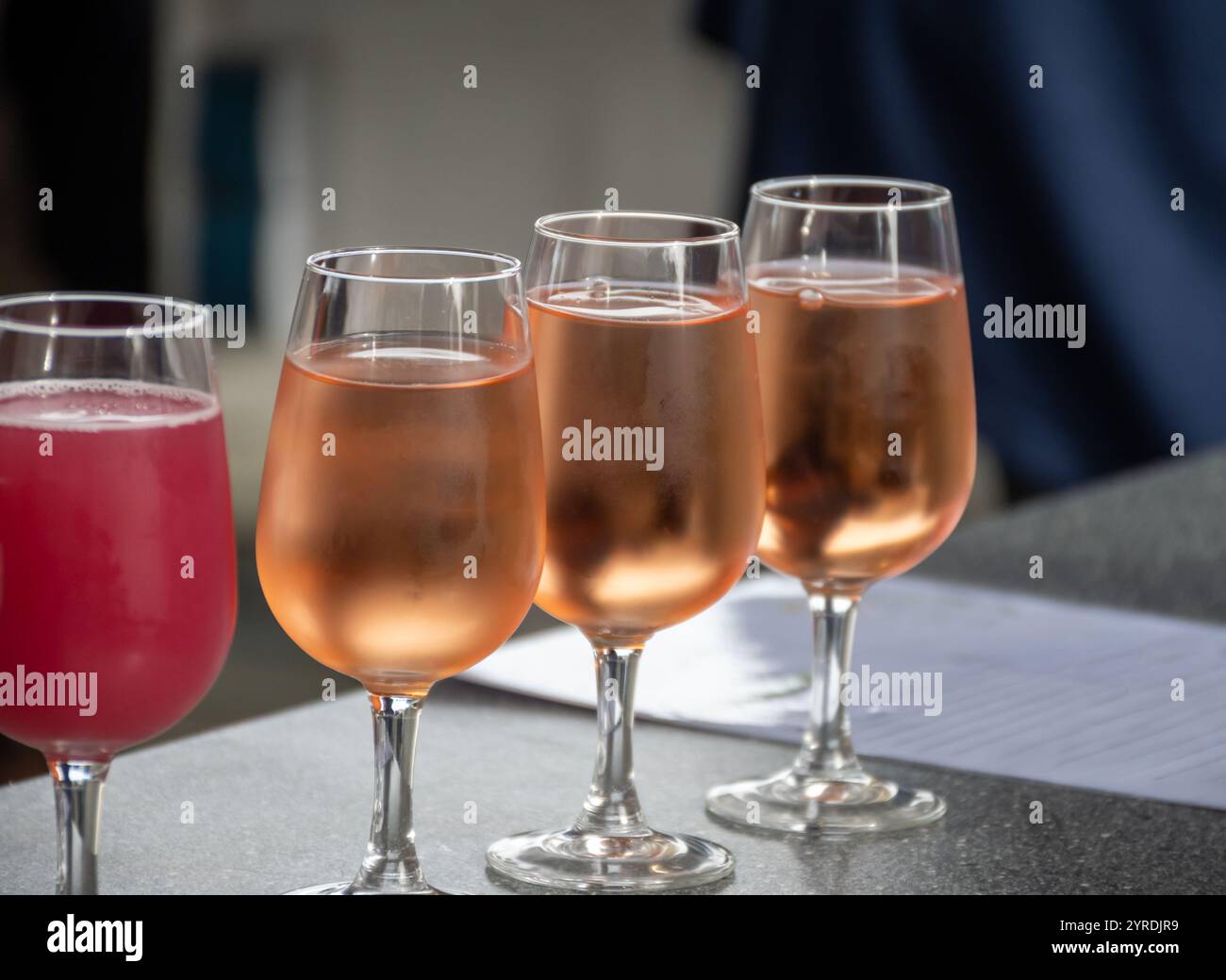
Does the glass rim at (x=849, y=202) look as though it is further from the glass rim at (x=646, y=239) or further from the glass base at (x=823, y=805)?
the glass base at (x=823, y=805)

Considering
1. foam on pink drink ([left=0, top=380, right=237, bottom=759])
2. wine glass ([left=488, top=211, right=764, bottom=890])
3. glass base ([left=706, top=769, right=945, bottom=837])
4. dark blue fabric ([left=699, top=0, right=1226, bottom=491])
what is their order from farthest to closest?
dark blue fabric ([left=699, top=0, right=1226, bottom=491]) → glass base ([left=706, top=769, right=945, bottom=837]) → wine glass ([left=488, top=211, right=764, bottom=890]) → foam on pink drink ([left=0, top=380, right=237, bottom=759])

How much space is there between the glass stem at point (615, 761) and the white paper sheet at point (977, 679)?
189 mm

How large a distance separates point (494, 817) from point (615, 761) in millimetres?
96

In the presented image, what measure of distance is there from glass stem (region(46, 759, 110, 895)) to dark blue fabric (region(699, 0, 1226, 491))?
8.32ft

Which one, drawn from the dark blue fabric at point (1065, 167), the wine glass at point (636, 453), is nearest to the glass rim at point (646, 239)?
the wine glass at point (636, 453)

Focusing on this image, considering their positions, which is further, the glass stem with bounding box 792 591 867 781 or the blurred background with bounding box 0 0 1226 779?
the blurred background with bounding box 0 0 1226 779

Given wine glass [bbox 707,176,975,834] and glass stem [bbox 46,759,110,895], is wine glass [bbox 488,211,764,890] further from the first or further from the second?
glass stem [bbox 46,759,110,895]

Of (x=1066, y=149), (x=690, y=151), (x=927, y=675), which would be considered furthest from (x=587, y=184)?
(x=927, y=675)

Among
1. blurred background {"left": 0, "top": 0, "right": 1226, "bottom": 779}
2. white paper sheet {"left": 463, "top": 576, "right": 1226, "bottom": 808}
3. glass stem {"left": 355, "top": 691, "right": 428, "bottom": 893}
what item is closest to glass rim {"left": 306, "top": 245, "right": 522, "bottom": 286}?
glass stem {"left": 355, "top": 691, "right": 428, "bottom": 893}

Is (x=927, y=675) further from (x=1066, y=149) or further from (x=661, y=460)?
(x=1066, y=149)

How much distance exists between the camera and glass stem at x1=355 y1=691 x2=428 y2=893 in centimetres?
75

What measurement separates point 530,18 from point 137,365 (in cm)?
459

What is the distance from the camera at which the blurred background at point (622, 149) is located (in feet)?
9.85

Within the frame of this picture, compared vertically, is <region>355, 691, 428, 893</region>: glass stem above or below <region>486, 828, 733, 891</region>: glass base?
above
